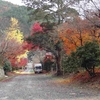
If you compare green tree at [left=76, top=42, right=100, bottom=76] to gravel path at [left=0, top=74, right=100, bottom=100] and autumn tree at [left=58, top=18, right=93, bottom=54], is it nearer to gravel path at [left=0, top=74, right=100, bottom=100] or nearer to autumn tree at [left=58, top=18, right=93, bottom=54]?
gravel path at [left=0, top=74, right=100, bottom=100]

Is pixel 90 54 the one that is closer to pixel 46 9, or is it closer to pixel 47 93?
pixel 47 93

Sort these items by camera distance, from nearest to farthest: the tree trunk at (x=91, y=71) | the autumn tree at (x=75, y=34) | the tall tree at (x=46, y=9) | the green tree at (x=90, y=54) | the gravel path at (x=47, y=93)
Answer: the gravel path at (x=47, y=93)
the green tree at (x=90, y=54)
the tree trunk at (x=91, y=71)
the autumn tree at (x=75, y=34)
the tall tree at (x=46, y=9)

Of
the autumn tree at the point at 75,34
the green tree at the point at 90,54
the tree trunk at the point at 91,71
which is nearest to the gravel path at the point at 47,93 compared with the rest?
the green tree at the point at 90,54

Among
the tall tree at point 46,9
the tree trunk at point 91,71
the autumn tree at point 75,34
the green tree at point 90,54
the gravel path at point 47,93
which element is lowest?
the gravel path at point 47,93

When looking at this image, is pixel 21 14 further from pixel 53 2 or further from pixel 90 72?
pixel 90 72

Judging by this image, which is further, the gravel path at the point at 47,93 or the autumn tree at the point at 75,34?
the autumn tree at the point at 75,34

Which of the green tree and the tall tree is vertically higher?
the tall tree

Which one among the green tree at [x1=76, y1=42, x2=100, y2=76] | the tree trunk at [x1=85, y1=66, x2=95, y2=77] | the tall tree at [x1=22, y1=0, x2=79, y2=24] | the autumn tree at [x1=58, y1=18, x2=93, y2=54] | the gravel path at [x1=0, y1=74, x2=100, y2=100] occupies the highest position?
the tall tree at [x1=22, y1=0, x2=79, y2=24]

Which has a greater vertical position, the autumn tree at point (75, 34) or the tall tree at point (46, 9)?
the tall tree at point (46, 9)

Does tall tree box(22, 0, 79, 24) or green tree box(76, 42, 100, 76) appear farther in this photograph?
tall tree box(22, 0, 79, 24)

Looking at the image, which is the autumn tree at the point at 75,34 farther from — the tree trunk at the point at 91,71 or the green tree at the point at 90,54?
the tree trunk at the point at 91,71

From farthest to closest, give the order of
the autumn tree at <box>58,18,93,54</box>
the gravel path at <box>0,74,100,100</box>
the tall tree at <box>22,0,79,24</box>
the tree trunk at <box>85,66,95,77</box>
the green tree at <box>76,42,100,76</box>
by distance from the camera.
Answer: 1. the tall tree at <box>22,0,79,24</box>
2. the autumn tree at <box>58,18,93,54</box>
3. the tree trunk at <box>85,66,95,77</box>
4. the green tree at <box>76,42,100,76</box>
5. the gravel path at <box>0,74,100,100</box>

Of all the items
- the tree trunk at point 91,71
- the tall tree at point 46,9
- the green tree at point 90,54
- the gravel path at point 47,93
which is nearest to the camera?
the gravel path at point 47,93

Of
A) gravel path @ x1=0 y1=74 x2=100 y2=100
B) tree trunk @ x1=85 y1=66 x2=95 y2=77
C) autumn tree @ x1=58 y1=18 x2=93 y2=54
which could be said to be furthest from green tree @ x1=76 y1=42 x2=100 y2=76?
autumn tree @ x1=58 y1=18 x2=93 y2=54
